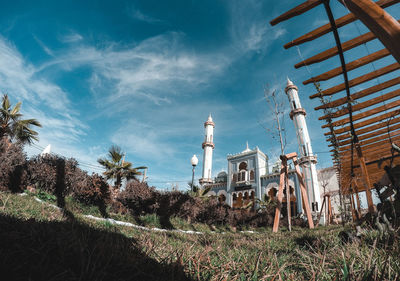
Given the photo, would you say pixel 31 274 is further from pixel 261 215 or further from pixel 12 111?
pixel 12 111

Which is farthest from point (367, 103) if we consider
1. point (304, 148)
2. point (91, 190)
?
point (304, 148)

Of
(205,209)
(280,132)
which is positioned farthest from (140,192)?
(280,132)

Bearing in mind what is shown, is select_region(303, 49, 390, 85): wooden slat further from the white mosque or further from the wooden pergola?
→ the white mosque

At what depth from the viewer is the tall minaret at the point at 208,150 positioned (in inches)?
1368

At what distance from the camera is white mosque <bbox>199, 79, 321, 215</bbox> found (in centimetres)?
2447

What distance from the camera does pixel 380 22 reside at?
119 centimetres

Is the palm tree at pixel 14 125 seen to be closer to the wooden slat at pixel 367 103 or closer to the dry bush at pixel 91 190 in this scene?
the dry bush at pixel 91 190

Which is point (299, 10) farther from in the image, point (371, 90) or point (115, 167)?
point (115, 167)

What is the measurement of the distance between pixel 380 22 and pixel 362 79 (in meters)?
3.56

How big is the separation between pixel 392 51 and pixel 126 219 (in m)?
8.58

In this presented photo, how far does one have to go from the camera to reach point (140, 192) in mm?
9539

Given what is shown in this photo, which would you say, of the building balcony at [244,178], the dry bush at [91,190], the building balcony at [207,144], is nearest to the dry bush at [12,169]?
the dry bush at [91,190]

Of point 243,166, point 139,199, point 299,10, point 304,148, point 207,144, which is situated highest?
point 207,144

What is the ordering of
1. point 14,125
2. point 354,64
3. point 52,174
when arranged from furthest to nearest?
point 14,125
point 52,174
point 354,64
